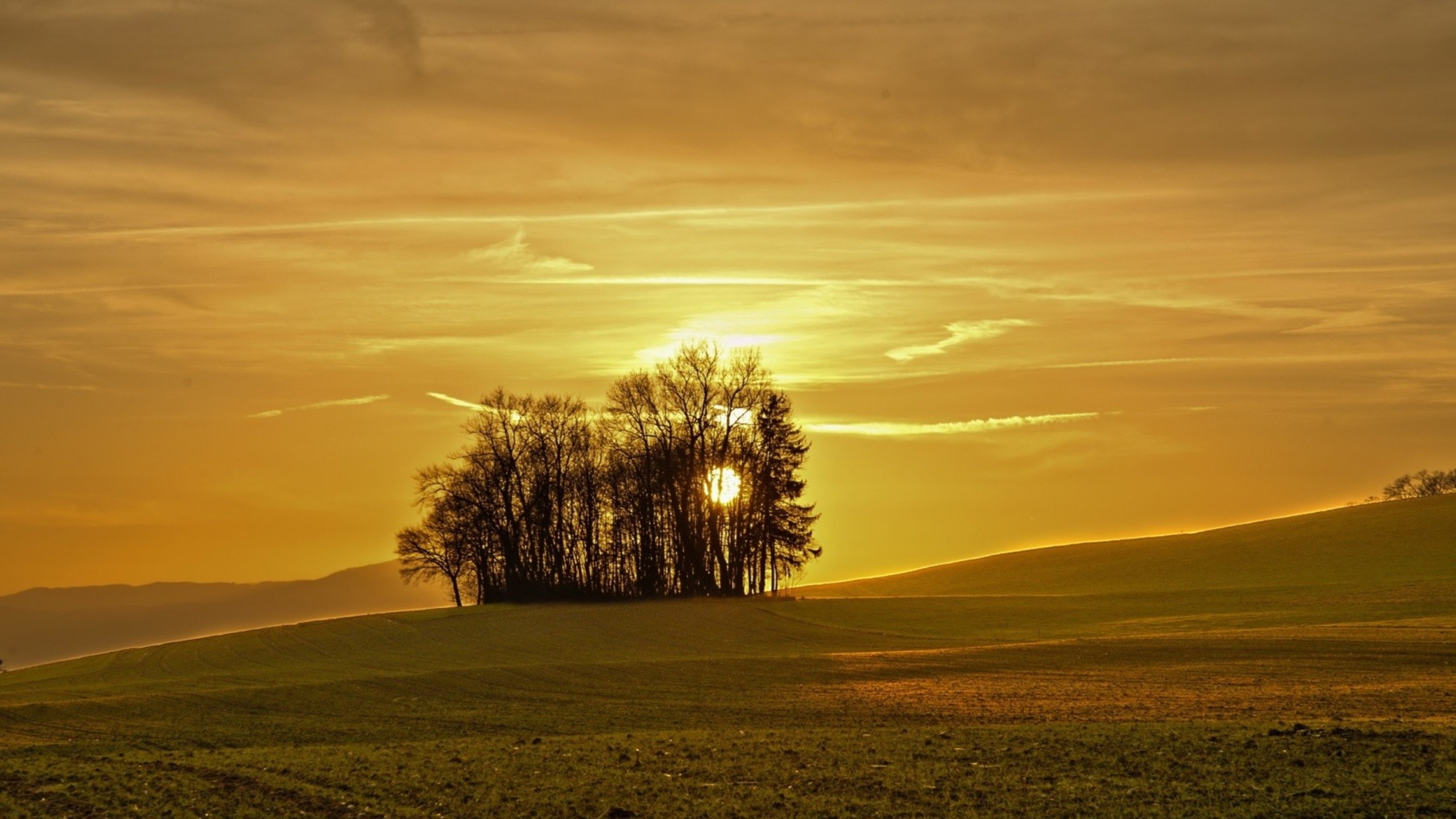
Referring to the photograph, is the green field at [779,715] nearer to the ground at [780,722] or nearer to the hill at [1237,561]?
the ground at [780,722]

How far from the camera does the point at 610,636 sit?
6000 centimetres

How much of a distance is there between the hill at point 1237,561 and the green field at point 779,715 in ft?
23.6

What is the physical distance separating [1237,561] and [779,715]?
66.7 metres

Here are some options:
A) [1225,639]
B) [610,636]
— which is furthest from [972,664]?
[610,636]

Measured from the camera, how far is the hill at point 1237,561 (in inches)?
3078

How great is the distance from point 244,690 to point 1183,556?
72.2 metres

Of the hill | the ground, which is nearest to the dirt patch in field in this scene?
the ground

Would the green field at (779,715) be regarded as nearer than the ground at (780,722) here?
No

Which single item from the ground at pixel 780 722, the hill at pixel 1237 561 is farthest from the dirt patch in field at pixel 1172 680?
the hill at pixel 1237 561

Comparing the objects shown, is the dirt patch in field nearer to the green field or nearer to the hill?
the green field

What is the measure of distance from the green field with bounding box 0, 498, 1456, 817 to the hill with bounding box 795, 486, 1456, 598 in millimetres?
7206

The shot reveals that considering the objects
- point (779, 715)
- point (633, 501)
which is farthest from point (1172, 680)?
point (633, 501)

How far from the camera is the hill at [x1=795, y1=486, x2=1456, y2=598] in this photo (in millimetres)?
78188

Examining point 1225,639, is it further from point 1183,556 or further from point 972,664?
point 1183,556
